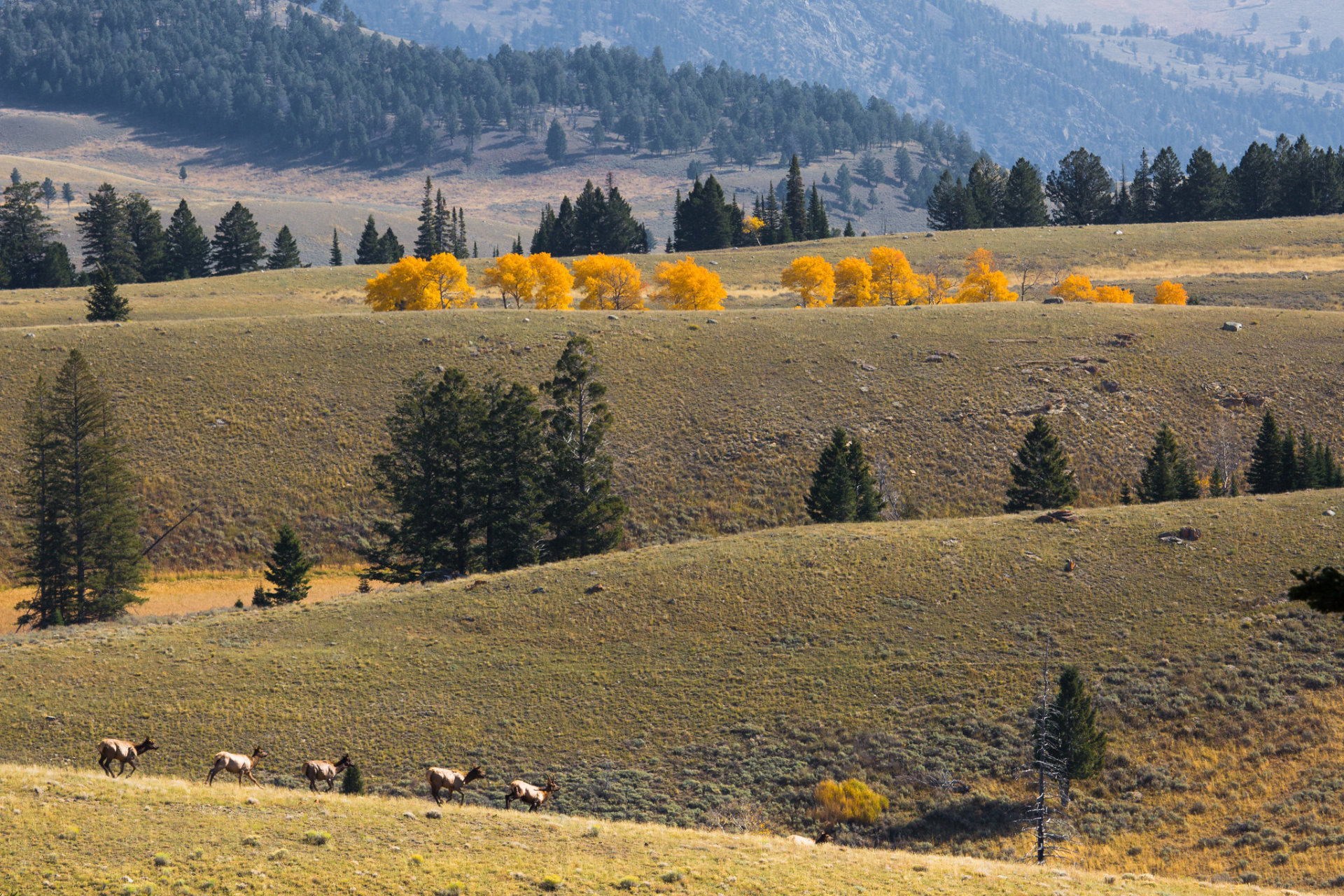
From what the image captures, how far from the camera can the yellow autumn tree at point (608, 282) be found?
352ft

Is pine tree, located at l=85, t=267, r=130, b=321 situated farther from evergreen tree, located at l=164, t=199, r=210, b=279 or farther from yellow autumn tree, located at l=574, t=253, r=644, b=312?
evergreen tree, located at l=164, t=199, r=210, b=279

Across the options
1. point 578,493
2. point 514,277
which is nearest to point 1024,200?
point 514,277

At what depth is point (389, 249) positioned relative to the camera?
153000 millimetres

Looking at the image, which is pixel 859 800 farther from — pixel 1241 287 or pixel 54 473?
pixel 1241 287

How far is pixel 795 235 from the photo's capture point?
161750mm

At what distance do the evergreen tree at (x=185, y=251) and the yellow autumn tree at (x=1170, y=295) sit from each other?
370 feet

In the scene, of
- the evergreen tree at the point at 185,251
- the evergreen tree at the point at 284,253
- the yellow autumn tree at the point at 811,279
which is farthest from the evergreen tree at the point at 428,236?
the yellow autumn tree at the point at 811,279

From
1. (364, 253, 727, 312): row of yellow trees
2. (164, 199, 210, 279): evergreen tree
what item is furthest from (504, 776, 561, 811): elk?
(164, 199, 210, 279): evergreen tree

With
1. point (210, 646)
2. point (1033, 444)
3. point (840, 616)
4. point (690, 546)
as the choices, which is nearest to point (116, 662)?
point (210, 646)

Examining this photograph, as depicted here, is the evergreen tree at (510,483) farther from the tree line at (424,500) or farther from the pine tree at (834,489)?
the pine tree at (834,489)

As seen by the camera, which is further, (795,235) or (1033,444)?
(795,235)

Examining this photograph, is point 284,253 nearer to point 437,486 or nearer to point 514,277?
point 514,277

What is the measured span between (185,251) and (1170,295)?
115 meters

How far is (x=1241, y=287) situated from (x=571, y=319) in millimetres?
73563
